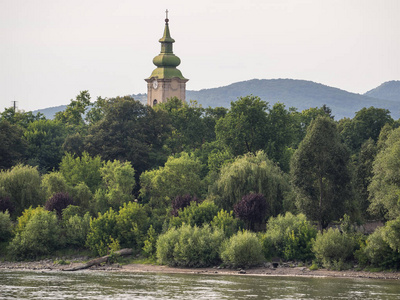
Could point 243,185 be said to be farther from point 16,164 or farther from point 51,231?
point 16,164

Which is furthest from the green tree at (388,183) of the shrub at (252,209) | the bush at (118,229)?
the bush at (118,229)

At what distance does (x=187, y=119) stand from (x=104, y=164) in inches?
828

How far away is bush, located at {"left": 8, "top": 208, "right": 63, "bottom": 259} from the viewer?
66625 mm

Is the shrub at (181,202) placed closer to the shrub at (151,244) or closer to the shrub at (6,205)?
the shrub at (151,244)

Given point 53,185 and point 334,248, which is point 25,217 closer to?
point 53,185

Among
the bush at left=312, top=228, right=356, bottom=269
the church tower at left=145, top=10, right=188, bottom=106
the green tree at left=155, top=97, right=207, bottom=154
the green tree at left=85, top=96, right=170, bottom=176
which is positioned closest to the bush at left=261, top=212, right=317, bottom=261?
the bush at left=312, top=228, right=356, bottom=269

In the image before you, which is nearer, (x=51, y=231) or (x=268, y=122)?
(x=51, y=231)

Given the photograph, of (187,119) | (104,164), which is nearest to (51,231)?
(104,164)

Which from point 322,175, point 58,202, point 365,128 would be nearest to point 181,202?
point 58,202

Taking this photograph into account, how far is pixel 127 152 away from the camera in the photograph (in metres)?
86.1

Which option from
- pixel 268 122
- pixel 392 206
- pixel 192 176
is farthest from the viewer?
pixel 268 122

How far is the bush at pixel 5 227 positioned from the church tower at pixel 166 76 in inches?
2633

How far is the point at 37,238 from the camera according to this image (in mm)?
66688

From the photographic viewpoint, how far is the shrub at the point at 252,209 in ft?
217
